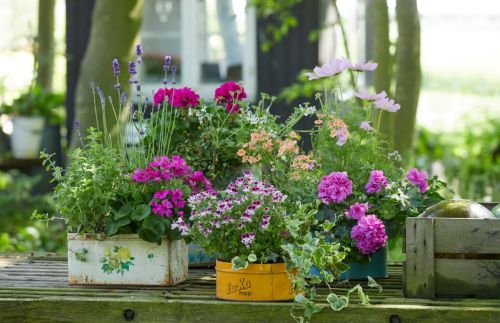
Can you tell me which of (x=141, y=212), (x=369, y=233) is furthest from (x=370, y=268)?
(x=141, y=212)

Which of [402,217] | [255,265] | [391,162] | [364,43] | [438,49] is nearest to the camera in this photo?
[255,265]

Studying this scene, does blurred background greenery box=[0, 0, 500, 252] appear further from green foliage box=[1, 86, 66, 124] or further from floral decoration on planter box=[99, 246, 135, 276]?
floral decoration on planter box=[99, 246, 135, 276]

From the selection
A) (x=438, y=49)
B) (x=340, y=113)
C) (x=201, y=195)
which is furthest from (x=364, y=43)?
(x=201, y=195)

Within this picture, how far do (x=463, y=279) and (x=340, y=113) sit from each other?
933 millimetres

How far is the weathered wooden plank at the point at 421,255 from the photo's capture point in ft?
9.07

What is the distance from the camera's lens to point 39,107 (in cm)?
A: 939

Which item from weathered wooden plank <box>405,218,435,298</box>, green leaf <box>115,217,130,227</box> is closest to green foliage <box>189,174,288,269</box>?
green leaf <box>115,217,130,227</box>

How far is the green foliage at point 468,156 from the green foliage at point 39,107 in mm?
3594

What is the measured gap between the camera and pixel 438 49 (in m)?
15.5

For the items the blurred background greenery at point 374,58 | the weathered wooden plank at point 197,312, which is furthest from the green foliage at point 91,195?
the blurred background greenery at point 374,58

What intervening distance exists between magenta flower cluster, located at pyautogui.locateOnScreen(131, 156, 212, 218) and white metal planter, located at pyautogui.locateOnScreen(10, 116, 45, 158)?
6505 mm

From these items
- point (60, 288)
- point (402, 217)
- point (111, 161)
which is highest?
point (111, 161)

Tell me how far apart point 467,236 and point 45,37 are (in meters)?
7.53

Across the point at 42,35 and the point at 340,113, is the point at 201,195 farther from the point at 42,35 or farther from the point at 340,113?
the point at 42,35
